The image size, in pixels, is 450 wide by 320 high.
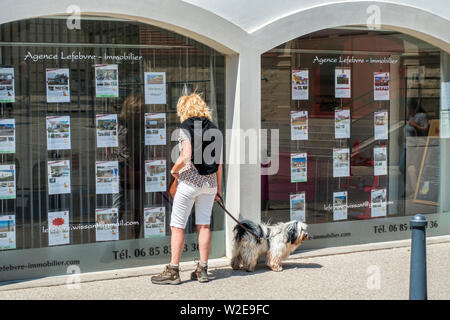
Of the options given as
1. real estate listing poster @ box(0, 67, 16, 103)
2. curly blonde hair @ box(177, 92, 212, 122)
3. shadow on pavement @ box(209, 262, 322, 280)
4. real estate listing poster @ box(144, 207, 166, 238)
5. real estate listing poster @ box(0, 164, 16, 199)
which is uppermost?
real estate listing poster @ box(0, 67, 16, 103)

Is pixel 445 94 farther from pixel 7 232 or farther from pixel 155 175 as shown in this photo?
pixel 7 232

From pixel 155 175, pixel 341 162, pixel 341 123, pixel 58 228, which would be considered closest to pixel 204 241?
pixel 155 175

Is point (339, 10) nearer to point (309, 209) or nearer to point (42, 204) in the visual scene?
point (309, 209)

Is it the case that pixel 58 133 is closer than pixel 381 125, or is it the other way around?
pixel 58 133

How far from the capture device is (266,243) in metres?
7.29

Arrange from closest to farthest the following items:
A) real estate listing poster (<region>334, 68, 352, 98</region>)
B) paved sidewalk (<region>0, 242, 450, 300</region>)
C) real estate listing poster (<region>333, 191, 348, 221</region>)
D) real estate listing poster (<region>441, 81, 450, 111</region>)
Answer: paved sidewalk (<region>0, 242, 450, 300</region>), real estate listing poster (<region>334, 68, 352, 98</region>), real estate listing poster (<region>333, 191, 348, 221</region>), real estate listing poster (<region>441, 81, 450, 111</region>)

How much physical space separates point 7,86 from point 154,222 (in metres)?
2.13

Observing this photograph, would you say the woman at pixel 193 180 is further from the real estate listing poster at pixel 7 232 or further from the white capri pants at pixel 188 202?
the real estate listing poster at pixel 7 232

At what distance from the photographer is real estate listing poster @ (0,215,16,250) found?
671cm

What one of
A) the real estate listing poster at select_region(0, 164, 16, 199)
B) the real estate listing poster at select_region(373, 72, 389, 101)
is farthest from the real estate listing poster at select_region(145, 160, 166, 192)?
the real estate listing poster at select_region(373, 72, 389, 101)

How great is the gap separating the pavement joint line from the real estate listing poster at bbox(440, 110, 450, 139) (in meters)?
1.40

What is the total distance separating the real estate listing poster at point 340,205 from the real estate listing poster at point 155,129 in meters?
2.43

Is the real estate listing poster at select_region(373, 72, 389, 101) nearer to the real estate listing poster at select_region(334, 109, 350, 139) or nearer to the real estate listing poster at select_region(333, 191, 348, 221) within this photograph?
the real estate listing poster at select_region(334, 109, 350, 139)
